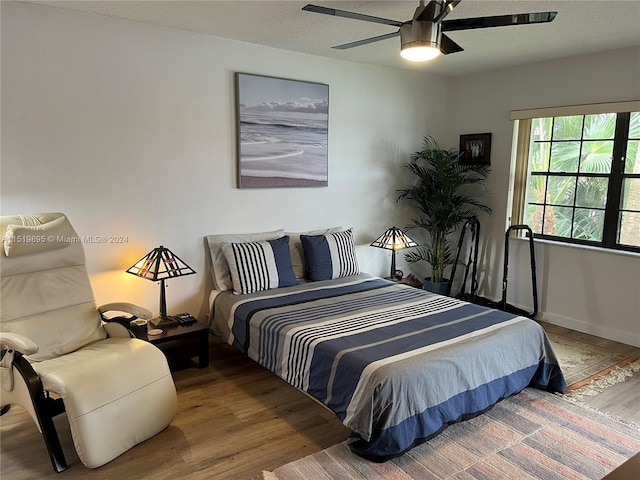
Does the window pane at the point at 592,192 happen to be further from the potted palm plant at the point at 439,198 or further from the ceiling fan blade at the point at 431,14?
the ceiling fan blade at the point at 431,14

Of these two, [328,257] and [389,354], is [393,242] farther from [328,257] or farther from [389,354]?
[389,354]

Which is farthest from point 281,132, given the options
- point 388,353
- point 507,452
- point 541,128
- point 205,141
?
point 507,452

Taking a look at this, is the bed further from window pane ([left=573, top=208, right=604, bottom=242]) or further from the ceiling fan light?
window pane ([left=573, top=208, right=604, bottom=242])

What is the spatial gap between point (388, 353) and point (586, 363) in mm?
2037

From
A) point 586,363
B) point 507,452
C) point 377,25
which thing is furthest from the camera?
point 586,363

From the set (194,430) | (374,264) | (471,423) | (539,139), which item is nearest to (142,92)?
(194,430)

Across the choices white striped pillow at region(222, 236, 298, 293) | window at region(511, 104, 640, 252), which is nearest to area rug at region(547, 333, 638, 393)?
window at region(511, 104, 640, 252)

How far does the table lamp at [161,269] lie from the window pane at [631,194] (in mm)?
3680

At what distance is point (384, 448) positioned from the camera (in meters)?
2.28

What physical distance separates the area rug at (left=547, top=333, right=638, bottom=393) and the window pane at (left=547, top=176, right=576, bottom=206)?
1311 millimetres

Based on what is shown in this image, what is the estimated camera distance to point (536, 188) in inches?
184

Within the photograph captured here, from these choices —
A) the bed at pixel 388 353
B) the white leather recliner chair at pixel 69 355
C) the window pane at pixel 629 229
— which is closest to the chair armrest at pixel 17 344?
the white leather recliner chair at pixel 69 355

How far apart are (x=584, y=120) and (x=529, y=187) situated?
790mm

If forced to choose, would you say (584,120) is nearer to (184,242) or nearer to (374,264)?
(374,264)
